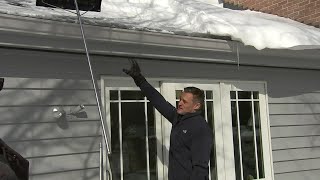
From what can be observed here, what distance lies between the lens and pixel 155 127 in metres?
5.26

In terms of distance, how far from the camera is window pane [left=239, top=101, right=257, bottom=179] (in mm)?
6129

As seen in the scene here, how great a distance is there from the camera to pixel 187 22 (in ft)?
20.4

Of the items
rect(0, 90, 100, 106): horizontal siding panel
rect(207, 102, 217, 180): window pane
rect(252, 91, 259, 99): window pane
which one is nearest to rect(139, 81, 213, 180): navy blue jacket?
rect(0, 90, 100, 106): horizontal siding panel

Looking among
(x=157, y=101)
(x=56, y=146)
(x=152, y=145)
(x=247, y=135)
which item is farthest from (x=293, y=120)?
(x=56, y=146)

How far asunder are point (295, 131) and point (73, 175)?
12.0 feet

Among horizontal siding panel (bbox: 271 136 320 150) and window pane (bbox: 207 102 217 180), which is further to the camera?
horizontal siding panel (bbox: 271 136 320 150)

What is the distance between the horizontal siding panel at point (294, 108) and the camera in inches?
255

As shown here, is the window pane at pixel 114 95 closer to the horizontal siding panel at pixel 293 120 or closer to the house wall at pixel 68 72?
the house wall at pixel 68 72

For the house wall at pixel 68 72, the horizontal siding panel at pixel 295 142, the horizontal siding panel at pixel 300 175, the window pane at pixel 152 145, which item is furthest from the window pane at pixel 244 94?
the window pane at pixel 152 145

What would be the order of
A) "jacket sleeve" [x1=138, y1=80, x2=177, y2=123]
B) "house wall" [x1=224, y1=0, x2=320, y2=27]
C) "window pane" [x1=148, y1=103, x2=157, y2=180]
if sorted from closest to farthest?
"jacket sleeve" [x1=138, y1=80, x2=177, y2=123]
"window pane" [x1=148, y1=103, x2=157, y2=180]
"house wall" [x1=224, y1=0, x2=320, y2=27]

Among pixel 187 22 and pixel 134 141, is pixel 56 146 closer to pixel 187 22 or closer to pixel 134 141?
pixel 134 141

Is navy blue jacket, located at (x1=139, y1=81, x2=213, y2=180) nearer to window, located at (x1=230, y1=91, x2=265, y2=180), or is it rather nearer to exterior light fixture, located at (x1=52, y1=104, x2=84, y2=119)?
exterior light fixture, located at (x1=52, y1=104, x2=84, y2=119)

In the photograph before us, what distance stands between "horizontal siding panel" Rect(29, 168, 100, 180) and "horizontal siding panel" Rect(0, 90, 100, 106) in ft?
2.36

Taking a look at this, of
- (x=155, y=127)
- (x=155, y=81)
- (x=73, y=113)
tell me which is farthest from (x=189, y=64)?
(x=73, y=113)
